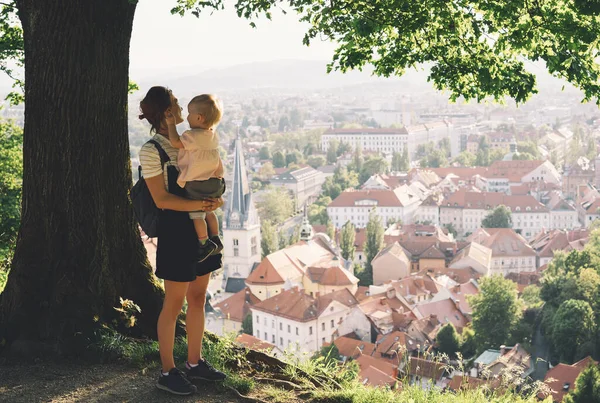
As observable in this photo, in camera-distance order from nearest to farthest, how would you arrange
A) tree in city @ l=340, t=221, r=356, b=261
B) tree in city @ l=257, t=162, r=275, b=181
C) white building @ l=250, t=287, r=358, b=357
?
1. white building @ l=250, t=287, r=358, b=357
2. tree in city @ l=340, t=221, r=356, b=261
3. tree in city @ l=257, t=162, r=275, b=181

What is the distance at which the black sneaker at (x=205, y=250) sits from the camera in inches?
105

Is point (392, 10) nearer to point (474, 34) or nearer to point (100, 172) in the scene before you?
point (474, 34)

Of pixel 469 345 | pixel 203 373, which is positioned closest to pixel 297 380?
pixel 203 373

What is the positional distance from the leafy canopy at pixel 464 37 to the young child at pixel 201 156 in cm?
81

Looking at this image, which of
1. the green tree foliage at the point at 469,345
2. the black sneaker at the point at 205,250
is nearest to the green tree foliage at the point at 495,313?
the green tree foliage at the point at 469,345

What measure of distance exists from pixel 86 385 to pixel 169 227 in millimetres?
656

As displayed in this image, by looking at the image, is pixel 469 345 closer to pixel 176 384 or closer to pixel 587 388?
pixel 587 388

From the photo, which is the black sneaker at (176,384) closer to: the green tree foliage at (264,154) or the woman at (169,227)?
the woman at (169,227)

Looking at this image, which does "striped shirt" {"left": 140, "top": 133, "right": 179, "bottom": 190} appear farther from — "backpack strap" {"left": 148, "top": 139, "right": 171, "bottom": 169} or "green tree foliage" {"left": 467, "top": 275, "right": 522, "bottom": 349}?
"green tree foliage" {"left": 467, "top": 275, "right": 522, "bottom": 349}

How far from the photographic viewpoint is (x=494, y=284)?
2425 centimetres

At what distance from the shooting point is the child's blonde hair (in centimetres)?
256

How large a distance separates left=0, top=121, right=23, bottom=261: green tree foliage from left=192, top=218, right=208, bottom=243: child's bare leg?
424 cm

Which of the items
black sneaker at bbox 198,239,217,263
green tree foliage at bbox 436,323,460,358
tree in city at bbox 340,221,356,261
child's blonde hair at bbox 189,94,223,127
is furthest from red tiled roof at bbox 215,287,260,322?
child's blonde hair at bbox 189,94,223,127

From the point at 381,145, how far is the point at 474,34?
96984mm
